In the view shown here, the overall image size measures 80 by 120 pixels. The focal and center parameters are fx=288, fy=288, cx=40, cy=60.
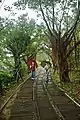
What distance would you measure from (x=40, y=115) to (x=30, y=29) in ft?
89.4

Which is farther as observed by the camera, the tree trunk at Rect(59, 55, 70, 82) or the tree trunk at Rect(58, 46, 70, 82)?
the tree trunk at Rect(59, 55, 70, 82)

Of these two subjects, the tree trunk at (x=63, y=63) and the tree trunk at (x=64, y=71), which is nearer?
the tree trunk at (x=63, y=63)

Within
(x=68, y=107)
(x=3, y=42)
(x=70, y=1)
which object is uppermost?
(x=70, y=1)

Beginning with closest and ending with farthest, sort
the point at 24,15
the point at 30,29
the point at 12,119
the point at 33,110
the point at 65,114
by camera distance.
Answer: the point at 12,119
the point at 65,114
the point at 33,110
the point at 24,15
the point at 30,29

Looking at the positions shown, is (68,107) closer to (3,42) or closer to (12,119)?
(12,119)

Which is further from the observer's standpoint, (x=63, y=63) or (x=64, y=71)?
(x=64, y=71)

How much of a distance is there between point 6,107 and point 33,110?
70.2 inches

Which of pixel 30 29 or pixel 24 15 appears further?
pixel 30 29

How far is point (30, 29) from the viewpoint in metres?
38.2

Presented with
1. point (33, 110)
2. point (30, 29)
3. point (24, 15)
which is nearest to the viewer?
point (33, 110)

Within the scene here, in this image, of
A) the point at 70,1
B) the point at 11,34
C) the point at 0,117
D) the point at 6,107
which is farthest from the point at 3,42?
the point at 0,117

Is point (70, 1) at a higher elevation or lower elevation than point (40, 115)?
higher

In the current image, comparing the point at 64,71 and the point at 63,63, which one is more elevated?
the point at 63,63

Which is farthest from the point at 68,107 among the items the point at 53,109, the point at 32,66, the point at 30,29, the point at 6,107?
the point at 30,29
